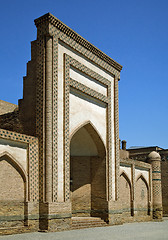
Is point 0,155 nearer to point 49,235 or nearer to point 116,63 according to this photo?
point 49,235

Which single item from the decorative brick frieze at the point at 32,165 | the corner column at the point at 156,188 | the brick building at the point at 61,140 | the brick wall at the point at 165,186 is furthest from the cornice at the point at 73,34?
the brick wall at the point at 165,186

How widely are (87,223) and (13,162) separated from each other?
13.3 ft

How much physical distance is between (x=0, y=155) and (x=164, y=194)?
17.1 meters

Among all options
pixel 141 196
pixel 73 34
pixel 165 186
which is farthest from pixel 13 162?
pixel 165 186

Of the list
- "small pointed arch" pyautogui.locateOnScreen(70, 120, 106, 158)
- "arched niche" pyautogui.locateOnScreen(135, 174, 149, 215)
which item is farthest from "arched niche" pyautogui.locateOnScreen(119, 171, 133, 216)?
"small pointed arch" pyautogui.locateOnScreen(70, 120, 106, 158)

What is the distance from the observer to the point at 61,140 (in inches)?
421

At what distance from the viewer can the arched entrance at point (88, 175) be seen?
13250 millimetres

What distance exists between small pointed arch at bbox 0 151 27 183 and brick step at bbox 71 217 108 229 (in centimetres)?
257

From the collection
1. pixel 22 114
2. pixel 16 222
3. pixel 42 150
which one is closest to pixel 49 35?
pixel 22 114

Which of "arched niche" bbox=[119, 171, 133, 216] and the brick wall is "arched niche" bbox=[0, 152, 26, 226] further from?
the brick wall

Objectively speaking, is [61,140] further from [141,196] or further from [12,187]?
[141,196]

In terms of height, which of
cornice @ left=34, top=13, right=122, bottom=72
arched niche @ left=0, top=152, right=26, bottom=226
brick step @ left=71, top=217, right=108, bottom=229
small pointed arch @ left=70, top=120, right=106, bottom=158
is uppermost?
cornice @ left=34, top=13, right=122, bottom=72

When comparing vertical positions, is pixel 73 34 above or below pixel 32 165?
above

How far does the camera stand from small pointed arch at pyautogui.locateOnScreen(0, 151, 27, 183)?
913 centimetres
